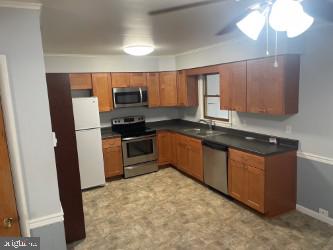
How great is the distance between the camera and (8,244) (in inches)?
79.5

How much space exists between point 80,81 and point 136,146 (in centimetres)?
168

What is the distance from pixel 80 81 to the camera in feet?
15.8

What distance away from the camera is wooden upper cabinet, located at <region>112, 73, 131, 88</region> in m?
5.10

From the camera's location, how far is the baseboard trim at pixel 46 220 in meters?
2.14

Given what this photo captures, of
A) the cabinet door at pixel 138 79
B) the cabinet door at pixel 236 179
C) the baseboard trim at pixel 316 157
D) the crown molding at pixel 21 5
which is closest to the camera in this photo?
the crown molding at pixel 21 5

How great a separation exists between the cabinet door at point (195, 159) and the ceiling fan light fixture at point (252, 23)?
2.86m

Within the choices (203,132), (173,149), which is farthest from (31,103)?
(173,149)

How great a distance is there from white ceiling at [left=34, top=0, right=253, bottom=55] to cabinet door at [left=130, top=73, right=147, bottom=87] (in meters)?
1.53

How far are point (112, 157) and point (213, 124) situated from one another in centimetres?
211

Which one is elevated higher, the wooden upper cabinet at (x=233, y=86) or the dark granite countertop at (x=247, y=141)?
the wooden upper cabinet at (x=233, y=86)

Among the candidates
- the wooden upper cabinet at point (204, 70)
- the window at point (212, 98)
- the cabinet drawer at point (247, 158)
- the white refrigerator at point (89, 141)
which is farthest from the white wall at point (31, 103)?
the window at point (212, 98)

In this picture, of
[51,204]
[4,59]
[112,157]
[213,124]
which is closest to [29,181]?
[51,204]

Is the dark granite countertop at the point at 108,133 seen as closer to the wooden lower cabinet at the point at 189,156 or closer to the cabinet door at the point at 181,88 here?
the wooden lower cabinet at the point at 189,156

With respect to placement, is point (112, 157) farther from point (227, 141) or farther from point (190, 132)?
point (227, 141)
